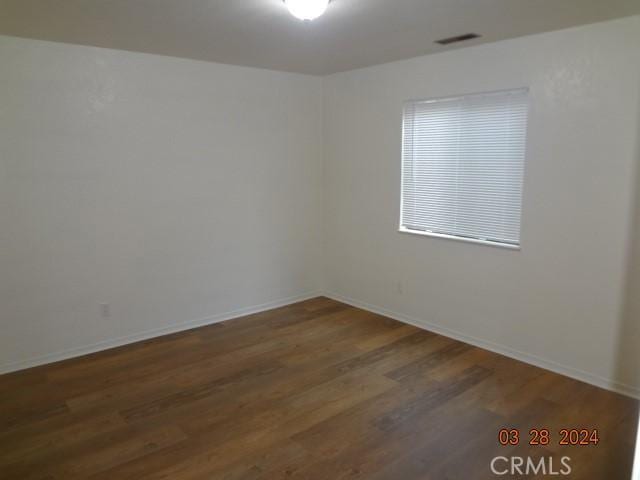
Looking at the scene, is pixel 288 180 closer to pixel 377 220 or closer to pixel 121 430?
pixel 377 220

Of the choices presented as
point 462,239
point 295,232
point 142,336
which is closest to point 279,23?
point 462,239

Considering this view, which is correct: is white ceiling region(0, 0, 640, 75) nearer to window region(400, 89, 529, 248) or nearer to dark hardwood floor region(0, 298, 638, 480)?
window region(400, 89, 529, 248)

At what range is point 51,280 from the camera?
3.68 meters

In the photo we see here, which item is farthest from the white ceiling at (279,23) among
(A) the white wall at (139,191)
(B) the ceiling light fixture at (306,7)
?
(A) the white wall at (139,191)

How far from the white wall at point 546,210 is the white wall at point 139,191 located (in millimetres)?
1114

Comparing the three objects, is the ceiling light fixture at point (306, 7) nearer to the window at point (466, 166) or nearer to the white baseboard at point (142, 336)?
the window at point (466, 166)

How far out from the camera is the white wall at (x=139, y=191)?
11.5ft

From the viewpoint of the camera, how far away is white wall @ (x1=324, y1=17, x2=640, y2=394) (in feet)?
10.1

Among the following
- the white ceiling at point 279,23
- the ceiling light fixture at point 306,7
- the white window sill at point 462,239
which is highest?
the white ceiling at point 279,23

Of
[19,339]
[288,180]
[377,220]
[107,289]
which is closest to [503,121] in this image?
[377,220]

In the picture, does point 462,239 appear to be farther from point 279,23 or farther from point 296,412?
point 279,23

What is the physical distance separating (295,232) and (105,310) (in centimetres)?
208

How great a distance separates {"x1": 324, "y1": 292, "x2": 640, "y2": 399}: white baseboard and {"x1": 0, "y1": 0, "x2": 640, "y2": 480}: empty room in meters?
0.02

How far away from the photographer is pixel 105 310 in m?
3.96
